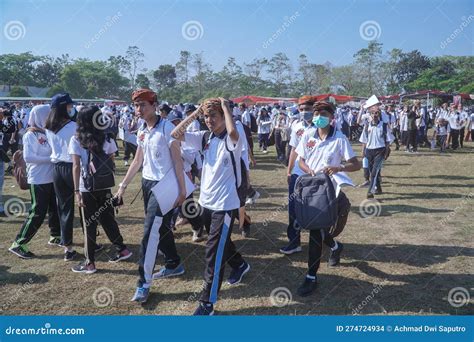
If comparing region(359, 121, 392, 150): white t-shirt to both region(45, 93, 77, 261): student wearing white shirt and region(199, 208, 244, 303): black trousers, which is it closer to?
region(199, 208, 244, 303): black trousers

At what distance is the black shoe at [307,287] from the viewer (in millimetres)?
3803

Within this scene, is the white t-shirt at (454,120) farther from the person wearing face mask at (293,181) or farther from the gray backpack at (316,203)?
the gray backpack at (316,203)

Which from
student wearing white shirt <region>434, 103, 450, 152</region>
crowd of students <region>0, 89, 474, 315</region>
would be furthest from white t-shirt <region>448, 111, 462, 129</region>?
crowd of students <region>0, 89, 474, 315</region>

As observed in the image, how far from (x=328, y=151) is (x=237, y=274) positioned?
1627 millimetres

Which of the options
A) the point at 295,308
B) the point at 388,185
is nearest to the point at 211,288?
the point at 295,308

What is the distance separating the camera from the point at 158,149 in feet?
12.1

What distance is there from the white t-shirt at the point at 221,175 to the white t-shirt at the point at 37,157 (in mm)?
2462

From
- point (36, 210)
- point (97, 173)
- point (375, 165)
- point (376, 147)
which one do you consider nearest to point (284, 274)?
point (97, 173)

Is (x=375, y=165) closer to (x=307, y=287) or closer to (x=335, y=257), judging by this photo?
(x=335, y=257)

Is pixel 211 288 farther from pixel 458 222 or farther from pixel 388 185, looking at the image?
pixel 388 185

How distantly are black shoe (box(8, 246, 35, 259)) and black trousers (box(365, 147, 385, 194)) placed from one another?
20.2ft

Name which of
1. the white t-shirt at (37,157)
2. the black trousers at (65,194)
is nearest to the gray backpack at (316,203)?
the black trousers at (65,194)

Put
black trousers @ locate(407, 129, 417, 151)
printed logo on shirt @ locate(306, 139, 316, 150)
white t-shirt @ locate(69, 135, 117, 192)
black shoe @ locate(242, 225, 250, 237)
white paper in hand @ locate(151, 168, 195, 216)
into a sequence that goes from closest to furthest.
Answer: white paper in hand @ locate(151, 168, 195, 216) → printed logo on shirt @ locate(306, 139, 316, 150) → white t-shirt @ locate(69, 135, 117, 192) → black shoe @ locate(242, 225, 250, 237) → black trousers @ locate(407, 129, 417, 151)

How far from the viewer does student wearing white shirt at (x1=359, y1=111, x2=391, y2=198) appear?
794 cm
